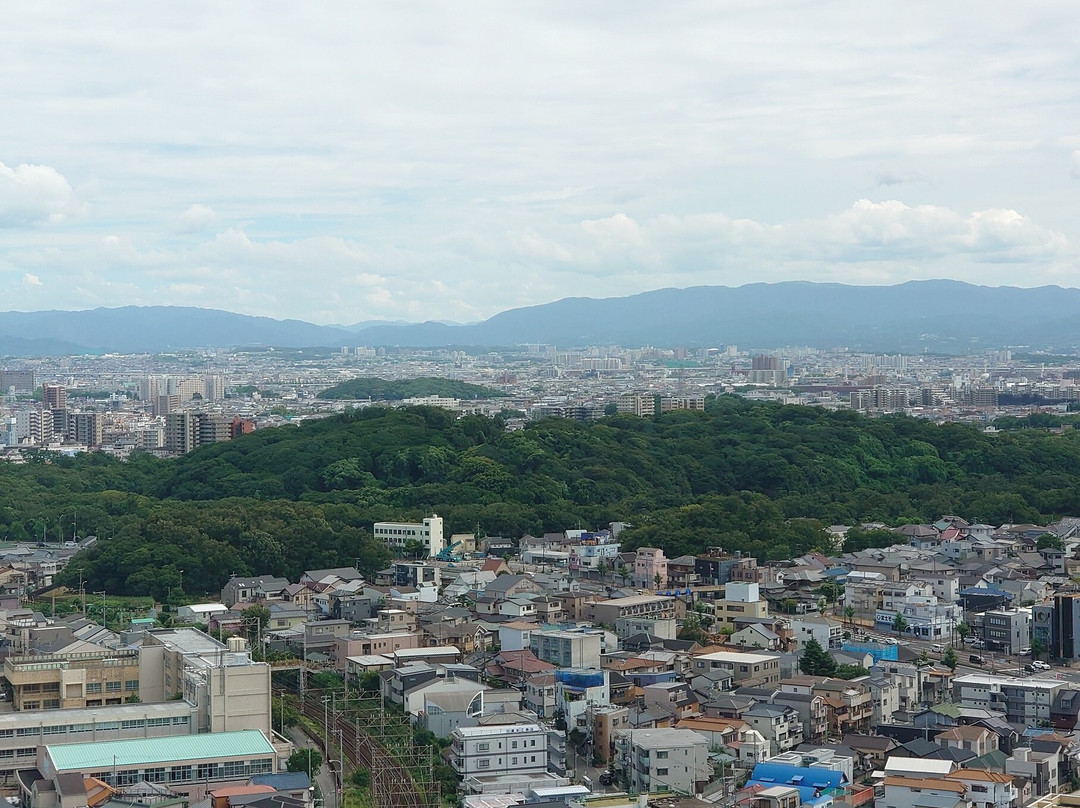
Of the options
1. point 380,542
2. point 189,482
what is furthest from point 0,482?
point 380,542

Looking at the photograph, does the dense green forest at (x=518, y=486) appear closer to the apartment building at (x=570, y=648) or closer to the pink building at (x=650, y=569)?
the pink building at (x=650, y=569)

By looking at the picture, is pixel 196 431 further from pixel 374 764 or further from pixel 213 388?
pixel 374 764

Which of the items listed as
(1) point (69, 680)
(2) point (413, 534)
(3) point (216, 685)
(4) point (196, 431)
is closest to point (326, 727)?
(3) point (216, 685)

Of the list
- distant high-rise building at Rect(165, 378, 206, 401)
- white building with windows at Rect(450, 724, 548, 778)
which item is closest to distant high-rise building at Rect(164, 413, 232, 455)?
distant high-rise building at Rect(165, 378, 206, 401)

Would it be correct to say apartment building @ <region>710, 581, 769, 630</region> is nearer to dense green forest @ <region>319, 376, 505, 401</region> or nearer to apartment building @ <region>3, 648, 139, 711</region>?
apartment building @ <region>3, 648, 139, 711</region>

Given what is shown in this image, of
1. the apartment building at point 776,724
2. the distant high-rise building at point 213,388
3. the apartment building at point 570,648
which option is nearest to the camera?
the apartment building at point 776,724

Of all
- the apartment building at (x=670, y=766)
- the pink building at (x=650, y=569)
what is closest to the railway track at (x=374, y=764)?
the apartment building at (x=670, y=766)

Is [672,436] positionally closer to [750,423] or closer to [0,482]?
[750,423]
